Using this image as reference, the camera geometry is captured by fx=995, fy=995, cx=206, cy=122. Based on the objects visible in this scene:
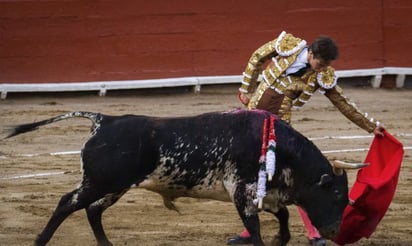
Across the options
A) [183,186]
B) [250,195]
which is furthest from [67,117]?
[250,195]

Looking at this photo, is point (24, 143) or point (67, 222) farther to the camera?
point (24, 143)

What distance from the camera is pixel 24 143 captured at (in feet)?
26.4

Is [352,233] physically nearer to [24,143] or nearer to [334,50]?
[334,50]

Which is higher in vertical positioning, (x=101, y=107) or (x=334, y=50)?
(x=334, y=50)

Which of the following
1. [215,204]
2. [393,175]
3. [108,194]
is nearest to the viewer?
[108,194]

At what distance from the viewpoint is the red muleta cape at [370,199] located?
16.5ft

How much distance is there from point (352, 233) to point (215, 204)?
1.24m

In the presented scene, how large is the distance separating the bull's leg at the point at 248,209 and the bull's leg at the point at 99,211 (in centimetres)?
55

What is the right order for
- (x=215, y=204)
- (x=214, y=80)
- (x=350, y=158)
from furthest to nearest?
(x=214, y=80)
(x=350, y=158)
(x=215, y=204)

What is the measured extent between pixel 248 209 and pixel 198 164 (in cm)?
32

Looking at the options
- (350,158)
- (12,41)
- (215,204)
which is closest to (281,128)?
(215,204)

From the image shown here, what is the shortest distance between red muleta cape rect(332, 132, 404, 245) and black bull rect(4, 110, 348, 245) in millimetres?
278

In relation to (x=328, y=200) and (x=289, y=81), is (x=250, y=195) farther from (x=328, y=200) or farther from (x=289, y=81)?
(x=289, y=81)

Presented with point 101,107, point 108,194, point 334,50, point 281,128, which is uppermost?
point 334,50
